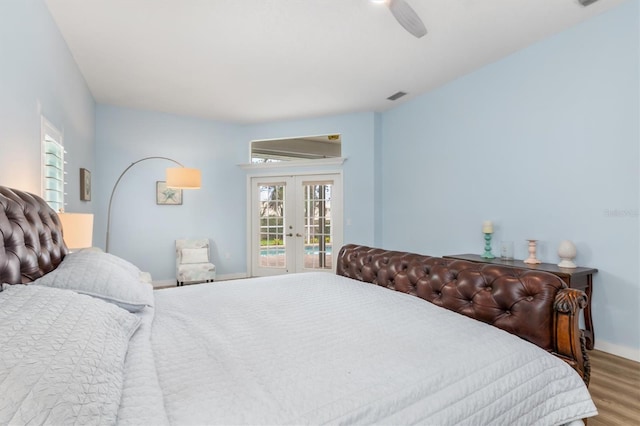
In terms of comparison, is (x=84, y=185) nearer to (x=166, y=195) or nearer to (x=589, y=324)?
(x=166, y=195)

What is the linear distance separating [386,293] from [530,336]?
2.26 ft

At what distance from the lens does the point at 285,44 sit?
11.4 feet

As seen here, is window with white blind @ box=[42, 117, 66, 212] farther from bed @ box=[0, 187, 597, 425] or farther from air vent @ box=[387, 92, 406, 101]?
air vent @ box=[387, 92, 406, 101]

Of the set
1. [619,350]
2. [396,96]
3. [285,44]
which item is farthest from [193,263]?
[619,350]

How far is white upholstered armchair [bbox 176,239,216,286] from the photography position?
5.35 meters

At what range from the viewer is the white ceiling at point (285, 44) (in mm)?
2883

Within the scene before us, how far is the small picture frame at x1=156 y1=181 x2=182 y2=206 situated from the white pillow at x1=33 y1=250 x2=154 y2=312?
14.3 ft

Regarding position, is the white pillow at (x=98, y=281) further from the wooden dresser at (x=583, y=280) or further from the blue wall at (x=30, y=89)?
the wooden dresser at (x=583, y=280)

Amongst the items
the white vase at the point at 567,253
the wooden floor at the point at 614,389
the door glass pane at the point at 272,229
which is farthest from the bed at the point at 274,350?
the door glass pane at the point at 272,229

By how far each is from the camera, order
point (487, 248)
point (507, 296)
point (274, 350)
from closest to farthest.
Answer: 1. point (274, 350)
2. point (507, 296)
3. point (487, 248)

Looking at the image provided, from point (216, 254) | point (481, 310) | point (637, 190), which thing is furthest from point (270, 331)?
point (216, 254)

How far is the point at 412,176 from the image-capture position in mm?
5137

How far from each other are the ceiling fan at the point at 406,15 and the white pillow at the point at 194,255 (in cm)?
456

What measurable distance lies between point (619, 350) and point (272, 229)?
4.97 metres
